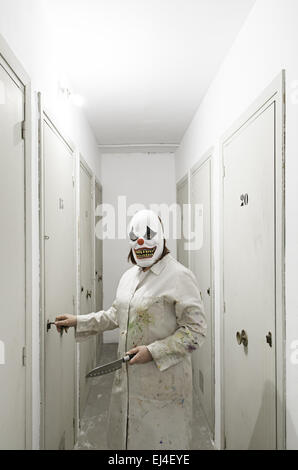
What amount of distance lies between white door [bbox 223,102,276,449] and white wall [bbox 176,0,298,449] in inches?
5.2

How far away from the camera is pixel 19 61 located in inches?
50.5

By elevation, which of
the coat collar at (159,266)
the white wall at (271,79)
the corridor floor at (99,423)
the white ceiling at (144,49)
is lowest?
the corridor floor at (99,423)

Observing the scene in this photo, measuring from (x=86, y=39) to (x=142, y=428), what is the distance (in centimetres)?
203

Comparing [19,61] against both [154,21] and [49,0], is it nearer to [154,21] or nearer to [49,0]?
[49,0]

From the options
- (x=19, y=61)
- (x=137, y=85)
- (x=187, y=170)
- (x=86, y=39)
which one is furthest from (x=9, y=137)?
(x=187, y=170)

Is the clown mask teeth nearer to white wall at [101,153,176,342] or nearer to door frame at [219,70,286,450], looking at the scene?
door frame at [219,70,286,450]

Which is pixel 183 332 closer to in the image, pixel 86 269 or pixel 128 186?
pixel 86 269

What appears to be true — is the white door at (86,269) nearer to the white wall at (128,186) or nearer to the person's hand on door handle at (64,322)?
the person's hand on door handle at (64,322)

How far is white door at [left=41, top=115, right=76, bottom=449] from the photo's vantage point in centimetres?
167

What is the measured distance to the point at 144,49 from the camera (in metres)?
2.05

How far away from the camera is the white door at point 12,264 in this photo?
1.14m

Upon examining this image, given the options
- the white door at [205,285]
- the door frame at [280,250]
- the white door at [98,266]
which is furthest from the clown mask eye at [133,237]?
the white door at [98,266]

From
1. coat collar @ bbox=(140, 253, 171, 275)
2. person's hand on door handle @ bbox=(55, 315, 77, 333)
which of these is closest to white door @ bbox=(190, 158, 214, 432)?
coat collar @ bbox=(140, 253, 171, 275)

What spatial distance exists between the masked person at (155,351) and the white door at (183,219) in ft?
7.13
